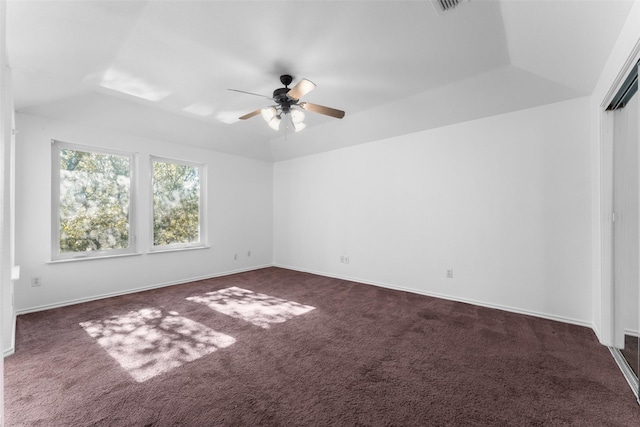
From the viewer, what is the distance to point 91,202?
422 centimetres

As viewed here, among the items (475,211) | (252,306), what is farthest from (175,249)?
(475,211)

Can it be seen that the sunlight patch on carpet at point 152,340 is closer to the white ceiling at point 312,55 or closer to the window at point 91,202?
the window at point 91,202

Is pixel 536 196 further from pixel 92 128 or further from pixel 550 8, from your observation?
pixel 92 128

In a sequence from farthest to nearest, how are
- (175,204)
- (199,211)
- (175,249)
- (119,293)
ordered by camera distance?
(199,211)
(175,204)
(175,249)
(119,293)

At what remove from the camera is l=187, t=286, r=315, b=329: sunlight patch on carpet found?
3.46m

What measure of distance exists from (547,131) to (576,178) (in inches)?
24.4

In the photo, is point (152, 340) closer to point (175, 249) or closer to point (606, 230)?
point (175, 249)

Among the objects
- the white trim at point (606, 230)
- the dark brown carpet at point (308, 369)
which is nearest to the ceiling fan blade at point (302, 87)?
the dark brown carpet at point (308, 369)

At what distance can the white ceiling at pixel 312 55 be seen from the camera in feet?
7.04

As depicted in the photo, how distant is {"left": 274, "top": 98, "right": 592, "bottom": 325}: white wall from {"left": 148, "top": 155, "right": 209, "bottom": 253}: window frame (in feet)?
7.07

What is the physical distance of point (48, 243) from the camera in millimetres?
3758

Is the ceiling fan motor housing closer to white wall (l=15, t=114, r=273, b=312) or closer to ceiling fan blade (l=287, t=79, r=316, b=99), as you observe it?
ceiling fan blade (l=287, t=79, r=316, b=99)

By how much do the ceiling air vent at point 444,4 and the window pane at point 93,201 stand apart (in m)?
4.60

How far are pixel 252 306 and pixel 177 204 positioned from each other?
2.52m
